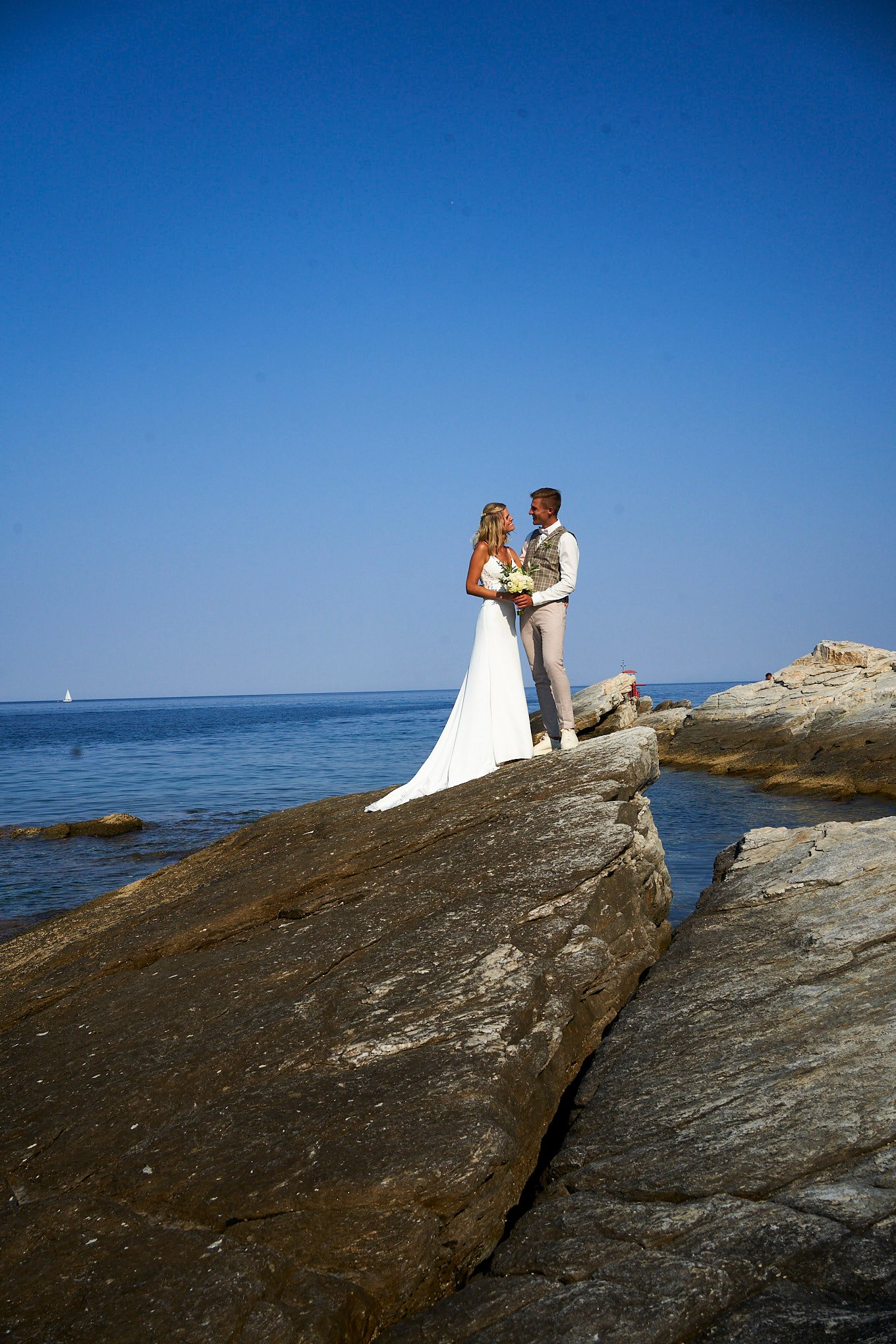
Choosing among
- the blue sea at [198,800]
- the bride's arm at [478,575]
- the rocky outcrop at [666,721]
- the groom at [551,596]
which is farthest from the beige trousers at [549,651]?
the rocky outcrop at [666,721]

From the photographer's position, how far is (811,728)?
28.7 metres

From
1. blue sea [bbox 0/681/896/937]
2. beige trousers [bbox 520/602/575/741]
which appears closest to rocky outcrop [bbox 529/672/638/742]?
blue sea [bbox 0/681/896/937]

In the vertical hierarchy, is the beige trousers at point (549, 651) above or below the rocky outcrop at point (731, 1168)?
above

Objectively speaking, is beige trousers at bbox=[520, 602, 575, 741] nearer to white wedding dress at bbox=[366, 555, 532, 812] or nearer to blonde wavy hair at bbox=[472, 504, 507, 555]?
white wedding dress at bbox=[366, 555, 532, 812]

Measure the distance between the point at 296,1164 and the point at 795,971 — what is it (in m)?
4.16

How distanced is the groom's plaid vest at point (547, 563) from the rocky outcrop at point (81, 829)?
15926 millimetres

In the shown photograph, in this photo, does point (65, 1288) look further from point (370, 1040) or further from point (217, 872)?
point (217, 872)

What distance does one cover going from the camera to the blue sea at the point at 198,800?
55.4 feet

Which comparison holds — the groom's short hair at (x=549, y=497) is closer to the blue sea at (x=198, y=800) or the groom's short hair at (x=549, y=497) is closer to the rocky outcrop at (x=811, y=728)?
the blue sea at (x=198, y=800)

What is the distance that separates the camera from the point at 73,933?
8070 millimetres

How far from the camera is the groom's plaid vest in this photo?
10289 millimetres

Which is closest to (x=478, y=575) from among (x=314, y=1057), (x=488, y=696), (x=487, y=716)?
(x=488, y=696)

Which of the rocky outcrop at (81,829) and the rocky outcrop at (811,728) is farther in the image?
the rocky outcrop at (811,728)

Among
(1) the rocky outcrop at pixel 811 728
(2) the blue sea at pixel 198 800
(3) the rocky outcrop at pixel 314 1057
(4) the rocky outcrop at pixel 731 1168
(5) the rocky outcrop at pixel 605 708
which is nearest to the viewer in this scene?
(4) the rocky outcrop at pixel 731 1168
